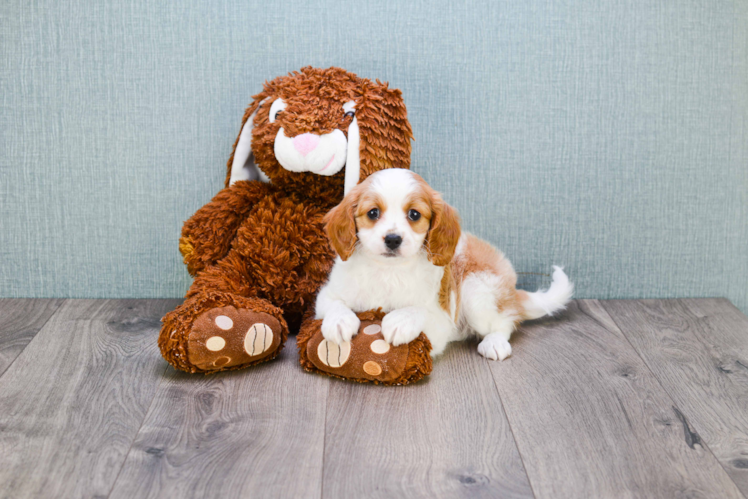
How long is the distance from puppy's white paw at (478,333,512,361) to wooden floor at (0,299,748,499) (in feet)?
0.08

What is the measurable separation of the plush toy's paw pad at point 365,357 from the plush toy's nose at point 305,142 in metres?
0.45

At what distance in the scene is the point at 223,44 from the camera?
187cm

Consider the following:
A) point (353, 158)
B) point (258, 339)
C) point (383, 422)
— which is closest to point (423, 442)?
point (383, 422)

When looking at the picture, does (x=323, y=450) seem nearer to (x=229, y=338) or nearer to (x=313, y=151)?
(x=229, y=338)

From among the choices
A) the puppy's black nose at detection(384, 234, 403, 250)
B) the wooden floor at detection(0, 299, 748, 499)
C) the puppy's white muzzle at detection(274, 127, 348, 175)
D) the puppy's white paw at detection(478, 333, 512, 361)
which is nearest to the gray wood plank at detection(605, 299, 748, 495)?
the wooden floor at detection(0, 299, 748, 499)

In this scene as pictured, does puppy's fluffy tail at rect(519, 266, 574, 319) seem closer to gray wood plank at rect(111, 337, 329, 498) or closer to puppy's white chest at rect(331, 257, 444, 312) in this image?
puppy's white chest at rect(331, 257, 444, 312)

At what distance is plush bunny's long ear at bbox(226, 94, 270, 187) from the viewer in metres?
1.74

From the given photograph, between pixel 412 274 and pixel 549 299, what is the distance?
1.64ft

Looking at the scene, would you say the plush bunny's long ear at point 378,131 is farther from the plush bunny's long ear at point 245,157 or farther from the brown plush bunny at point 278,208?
the plush bunny's long ear at point 245,157

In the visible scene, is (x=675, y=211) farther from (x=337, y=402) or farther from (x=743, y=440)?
(x=337, y=402)

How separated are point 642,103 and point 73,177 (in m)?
1.68

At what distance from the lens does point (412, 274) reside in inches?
61.0

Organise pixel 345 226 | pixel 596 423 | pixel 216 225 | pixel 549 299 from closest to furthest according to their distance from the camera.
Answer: pixel 596 423
pixel 345 226
pixel 216 225
pixel 549 299

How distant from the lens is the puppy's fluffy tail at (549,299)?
182 centimetres
